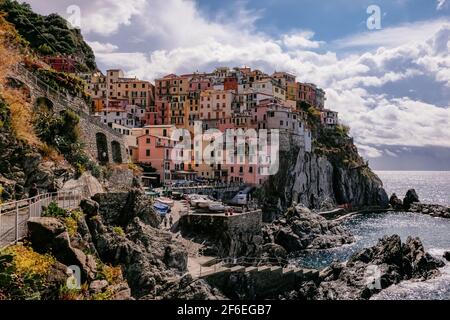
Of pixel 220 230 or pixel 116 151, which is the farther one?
pixel 116 151

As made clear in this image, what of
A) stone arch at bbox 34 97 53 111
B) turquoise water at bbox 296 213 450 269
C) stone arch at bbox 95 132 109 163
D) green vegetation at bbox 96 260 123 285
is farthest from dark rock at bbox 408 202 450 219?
green vegetation at bbox 96 260 123 285

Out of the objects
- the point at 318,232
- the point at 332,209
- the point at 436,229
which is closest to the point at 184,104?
the point at 332,209

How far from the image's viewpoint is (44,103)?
106ft

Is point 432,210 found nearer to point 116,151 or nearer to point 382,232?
point 382,232

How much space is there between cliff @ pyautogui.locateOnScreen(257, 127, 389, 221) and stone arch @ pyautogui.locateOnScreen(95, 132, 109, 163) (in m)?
35.9

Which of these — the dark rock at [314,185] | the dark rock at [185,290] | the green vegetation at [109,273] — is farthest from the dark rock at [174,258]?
the dark rock at [314,185]

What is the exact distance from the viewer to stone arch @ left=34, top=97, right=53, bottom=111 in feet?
A: 104

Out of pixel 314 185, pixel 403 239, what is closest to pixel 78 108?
pixel 403 239

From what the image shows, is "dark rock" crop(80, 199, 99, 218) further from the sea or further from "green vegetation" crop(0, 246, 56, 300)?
the sea

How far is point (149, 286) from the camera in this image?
22.5m

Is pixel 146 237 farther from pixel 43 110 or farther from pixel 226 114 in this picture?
pixel 226 114

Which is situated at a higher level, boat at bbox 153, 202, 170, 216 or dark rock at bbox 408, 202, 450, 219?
boat at bbox 153, 202, 170, 216

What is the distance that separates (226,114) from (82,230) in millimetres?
74982

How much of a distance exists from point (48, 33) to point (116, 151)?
55.7 metres
